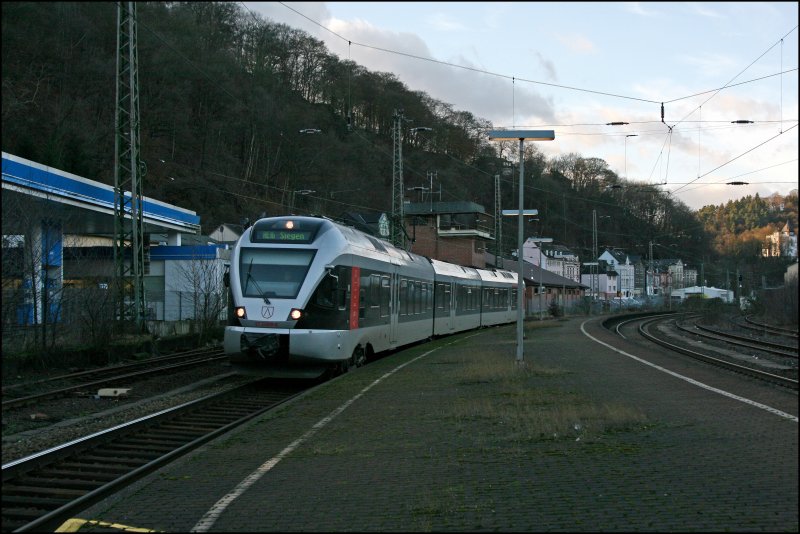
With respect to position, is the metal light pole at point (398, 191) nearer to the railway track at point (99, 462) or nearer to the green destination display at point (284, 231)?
the green destination display at point (284, 231)

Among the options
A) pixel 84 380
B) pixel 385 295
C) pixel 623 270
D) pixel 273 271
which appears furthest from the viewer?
pixel 623 270

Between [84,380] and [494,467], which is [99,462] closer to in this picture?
[494,467]

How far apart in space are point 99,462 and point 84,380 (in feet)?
28.3

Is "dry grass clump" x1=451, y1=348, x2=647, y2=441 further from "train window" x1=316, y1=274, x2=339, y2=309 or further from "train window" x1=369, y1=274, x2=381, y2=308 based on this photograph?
"train window" x1=369, y1=274, x2=381, y2=308

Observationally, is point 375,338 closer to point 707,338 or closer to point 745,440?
point 745,440

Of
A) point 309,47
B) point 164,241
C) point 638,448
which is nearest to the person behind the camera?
point 638,448

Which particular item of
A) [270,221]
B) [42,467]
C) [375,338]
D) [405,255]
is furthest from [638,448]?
[405,255]

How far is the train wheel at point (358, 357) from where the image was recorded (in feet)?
59.4

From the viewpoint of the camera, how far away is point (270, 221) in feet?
51.8

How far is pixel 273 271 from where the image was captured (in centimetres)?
1509

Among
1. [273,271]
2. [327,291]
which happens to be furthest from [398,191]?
[273,271]

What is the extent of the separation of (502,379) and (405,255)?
9.76 m

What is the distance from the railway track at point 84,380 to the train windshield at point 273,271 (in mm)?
3927

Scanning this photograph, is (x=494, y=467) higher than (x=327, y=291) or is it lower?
lower
